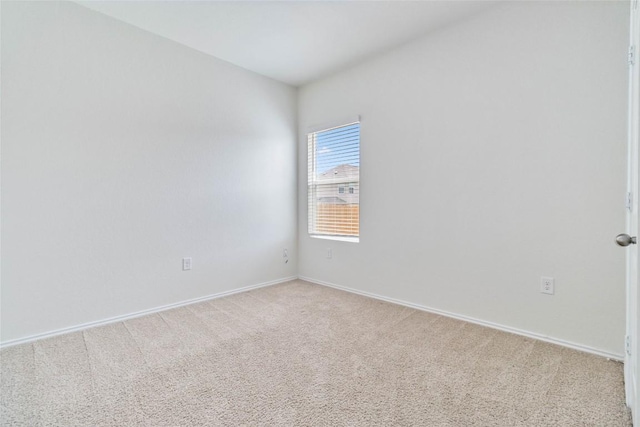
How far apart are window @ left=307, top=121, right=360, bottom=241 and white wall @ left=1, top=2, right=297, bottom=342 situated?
62 centimetres

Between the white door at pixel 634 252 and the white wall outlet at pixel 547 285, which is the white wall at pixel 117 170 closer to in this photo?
the white wall outlet at pixel 547 285

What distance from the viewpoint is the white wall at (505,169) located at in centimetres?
188

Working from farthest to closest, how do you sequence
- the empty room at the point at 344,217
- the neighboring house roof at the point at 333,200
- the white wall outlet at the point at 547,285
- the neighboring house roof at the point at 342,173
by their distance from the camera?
the neighboring house roof at the point at 333,200
the neighboring house roof at the point at 342,173
the white wall outlet at the point at 547,285
the empty room at the point at 344,217

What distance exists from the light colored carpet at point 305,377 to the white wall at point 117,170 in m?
0.38

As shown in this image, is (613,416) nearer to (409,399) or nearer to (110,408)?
(409,399)

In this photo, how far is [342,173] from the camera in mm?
3457

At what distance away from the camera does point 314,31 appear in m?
2.61

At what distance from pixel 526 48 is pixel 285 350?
268 cm

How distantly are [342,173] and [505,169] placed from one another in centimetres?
166

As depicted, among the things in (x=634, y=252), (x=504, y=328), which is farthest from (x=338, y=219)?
(x=634, y=252)

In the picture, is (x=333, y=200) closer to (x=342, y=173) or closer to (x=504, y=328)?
(x=342, y=173)

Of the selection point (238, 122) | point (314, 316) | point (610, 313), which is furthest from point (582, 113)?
point (238, 122)

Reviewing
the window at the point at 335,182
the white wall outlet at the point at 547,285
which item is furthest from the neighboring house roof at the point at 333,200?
the white wall outlet at the point at 547,285

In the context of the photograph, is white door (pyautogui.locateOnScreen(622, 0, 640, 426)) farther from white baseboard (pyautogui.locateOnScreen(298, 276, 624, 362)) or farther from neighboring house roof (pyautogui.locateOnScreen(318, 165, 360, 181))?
neighboring house roof (pyautogui.locateOnScreen(318, 165, 360, 181))
